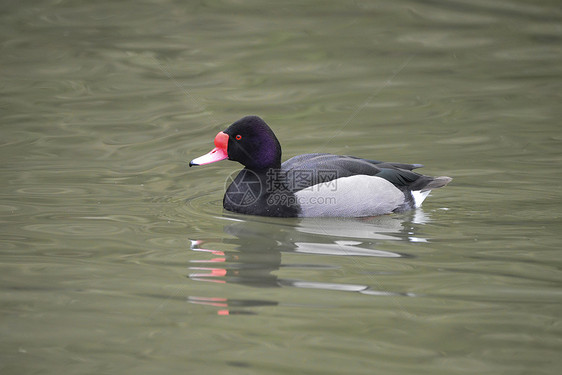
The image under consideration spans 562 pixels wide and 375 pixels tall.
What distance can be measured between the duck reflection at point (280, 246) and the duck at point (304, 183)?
0.13 meters

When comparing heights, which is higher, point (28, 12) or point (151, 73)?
point (28, 12)

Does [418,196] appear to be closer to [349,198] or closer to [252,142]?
[349,198]

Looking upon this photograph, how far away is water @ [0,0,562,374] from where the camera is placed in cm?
468

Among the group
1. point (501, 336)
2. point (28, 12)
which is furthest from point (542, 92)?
point (28, 12)

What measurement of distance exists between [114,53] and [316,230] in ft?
24.4

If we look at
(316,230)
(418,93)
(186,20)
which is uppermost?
(186,20)

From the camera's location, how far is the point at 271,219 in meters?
7.55

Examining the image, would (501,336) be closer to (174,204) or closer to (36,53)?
(174,204)

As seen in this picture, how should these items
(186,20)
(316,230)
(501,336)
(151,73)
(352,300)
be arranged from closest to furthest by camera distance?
(501,336) < (352,300) < (316,230) < (151,73) < (186,20)

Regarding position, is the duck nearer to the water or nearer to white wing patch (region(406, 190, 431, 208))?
white wing patch (region(406, 190, 431, 208))

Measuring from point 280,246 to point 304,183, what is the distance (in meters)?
1.17

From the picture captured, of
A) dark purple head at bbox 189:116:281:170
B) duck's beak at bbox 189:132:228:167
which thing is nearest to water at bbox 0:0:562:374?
duck's beak at bbox 189:132:228:167

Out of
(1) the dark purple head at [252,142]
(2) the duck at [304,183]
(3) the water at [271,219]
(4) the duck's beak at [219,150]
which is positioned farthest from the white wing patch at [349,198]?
(4) the duck's beak at [219,150]

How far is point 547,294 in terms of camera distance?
209 inches
